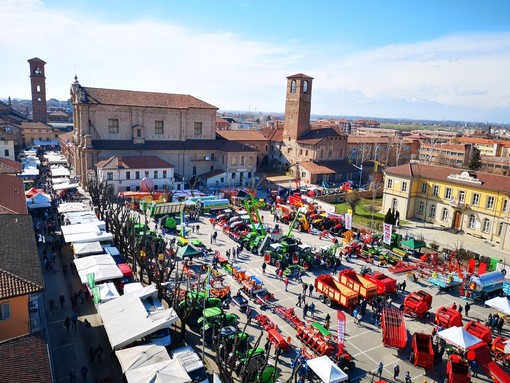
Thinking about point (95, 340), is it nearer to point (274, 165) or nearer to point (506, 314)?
point (506, 314)

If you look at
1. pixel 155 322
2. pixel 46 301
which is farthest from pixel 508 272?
pixel 46 301

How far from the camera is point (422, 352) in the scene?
1953 centimetres

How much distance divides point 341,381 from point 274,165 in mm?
60395

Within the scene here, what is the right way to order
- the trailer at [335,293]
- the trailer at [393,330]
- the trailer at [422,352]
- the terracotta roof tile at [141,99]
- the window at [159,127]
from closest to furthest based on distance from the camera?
the trailer at [422,352], the trailer at [393,330], the trailer at [335,293], the terracotta roof tile at [141,99], the window at [159,127]

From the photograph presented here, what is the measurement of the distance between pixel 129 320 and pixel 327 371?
378 inches

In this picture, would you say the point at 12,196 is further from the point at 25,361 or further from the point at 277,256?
the point at 277,256

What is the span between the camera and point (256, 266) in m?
31.3

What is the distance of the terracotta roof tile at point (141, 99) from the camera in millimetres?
56312

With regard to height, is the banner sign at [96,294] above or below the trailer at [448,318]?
above

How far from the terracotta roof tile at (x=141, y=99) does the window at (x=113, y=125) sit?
2450 millimetres

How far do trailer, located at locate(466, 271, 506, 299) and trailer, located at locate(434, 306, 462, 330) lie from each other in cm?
521

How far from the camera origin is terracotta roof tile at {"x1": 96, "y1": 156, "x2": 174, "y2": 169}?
5069cm

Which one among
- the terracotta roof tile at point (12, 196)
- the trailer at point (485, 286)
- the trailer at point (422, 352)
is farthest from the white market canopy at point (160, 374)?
the trailer at point (485, 286)

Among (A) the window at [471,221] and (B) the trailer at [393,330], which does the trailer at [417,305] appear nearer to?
(B) the trailer at [393,330]
